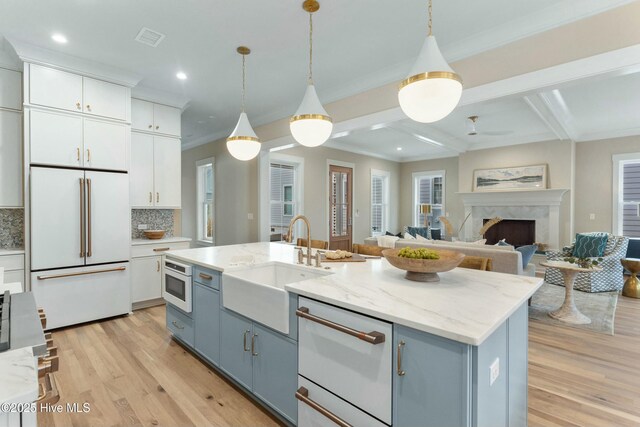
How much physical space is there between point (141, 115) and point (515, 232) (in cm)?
736

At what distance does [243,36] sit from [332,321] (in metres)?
2.63

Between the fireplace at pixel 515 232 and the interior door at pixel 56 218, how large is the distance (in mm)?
7397

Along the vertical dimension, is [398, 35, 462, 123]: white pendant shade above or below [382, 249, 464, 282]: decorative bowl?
above

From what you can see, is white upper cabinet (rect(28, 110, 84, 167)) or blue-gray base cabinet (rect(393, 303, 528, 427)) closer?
blue-gray base cabinet (rect(393, 303, 528, 427))

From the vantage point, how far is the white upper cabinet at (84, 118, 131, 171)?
11.1 feet

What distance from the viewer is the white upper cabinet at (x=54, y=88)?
3075mm

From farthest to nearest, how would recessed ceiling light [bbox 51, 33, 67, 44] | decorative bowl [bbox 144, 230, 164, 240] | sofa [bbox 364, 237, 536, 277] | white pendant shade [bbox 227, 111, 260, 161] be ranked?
decorative bowl [bbox 144, 230, 164, 240] → sofa [bbox 364, 237, 536, 277] → white pendant shade [bbox 227, 111, 260, 161] → recessed ceiling light [bbox 51, 33, 67, 44]

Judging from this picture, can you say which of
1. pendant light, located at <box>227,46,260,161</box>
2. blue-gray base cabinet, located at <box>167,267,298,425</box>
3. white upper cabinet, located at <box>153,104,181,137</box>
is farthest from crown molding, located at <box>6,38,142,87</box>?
blue-gray base cabinet, located at <box>167,267,298,425</box>

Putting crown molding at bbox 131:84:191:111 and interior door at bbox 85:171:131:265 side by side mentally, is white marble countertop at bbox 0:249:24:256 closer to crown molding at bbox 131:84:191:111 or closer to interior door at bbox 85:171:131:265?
interior door at bbox 85:171:131:265

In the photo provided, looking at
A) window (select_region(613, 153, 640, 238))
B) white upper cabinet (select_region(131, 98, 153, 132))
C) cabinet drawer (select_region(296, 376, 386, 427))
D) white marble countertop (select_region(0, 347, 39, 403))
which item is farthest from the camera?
window (select_region(613, 153, 640, 238))

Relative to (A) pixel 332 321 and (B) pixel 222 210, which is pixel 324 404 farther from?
(B) pixel 222 210

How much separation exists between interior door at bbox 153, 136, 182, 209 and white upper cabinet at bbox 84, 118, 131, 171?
0.56 metres

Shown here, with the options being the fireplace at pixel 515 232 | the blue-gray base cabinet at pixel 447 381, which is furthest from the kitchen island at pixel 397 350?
the fireplace at pixel 515 232

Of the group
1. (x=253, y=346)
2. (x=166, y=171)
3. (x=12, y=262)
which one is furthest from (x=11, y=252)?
(x=253, y=346)
